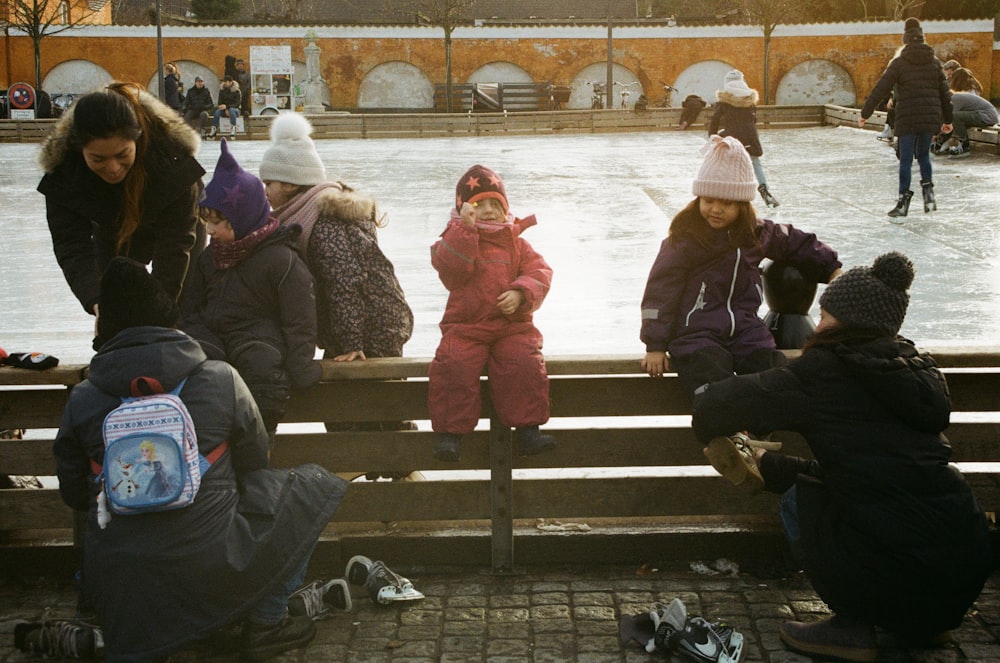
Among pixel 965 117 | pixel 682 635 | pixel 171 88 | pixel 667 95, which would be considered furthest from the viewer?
pixel 667 95

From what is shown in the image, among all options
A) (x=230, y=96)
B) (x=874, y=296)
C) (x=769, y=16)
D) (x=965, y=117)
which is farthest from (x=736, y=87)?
(x=769, y=16)

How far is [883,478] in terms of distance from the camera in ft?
10.5

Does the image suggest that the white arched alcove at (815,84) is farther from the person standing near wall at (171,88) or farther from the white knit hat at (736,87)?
the white knit hat at (736,87)

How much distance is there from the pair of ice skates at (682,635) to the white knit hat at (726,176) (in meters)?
1.35

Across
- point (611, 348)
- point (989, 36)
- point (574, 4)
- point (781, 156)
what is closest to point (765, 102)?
point (989, 36)

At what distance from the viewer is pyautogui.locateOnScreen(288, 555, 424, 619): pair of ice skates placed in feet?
12.0

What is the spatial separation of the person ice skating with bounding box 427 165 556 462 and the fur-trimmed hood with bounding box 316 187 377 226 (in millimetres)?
341

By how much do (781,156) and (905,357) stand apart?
17.2 meters

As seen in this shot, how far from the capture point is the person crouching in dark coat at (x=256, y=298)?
12.2 ft

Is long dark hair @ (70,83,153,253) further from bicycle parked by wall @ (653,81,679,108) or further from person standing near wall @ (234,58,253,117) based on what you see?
bicycle parked by wall @ (653,81,679,108)

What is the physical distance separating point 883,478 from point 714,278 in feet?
3.16

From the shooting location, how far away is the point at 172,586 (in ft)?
10.3

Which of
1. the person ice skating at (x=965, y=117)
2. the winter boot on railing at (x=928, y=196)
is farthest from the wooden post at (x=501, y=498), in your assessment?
the person ice skating at (x=965, y=117)

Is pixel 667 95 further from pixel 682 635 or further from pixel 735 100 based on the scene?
pixel 682 635
